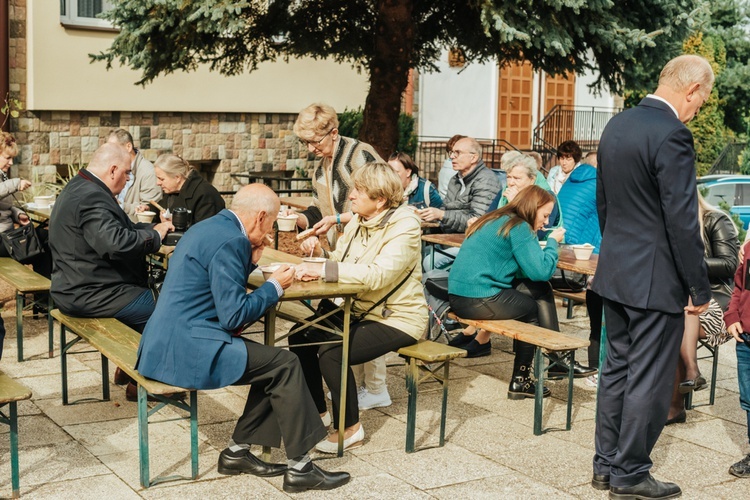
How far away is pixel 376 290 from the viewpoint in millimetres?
5766

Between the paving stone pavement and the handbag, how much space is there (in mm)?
1359

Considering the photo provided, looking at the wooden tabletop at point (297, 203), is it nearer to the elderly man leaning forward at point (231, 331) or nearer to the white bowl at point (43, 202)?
the white bowl at point (43, 202)

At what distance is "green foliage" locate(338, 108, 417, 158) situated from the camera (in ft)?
51.6

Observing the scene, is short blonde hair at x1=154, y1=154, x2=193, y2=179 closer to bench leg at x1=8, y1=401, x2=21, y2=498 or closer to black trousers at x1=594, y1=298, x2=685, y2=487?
bench leg at x1=8, y1=401, x2=21, y2=498

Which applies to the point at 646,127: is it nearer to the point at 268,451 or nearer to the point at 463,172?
the point at 268,451

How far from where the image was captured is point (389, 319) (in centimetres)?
582

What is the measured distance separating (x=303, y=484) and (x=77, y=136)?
9.77 meters

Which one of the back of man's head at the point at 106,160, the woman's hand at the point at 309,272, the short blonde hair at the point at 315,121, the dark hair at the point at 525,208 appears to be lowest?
the woman's hand at the point at 309,272

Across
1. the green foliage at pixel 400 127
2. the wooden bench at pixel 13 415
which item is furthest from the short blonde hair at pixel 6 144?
the green foliage at pixel 400 127

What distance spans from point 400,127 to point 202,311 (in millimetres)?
11883

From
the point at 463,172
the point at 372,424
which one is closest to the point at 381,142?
the point at 463,172

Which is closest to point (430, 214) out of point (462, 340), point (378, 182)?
point (462, 340)

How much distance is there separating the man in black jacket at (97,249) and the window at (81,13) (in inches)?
302

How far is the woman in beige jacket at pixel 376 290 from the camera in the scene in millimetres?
5664
